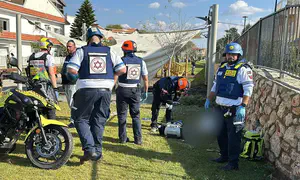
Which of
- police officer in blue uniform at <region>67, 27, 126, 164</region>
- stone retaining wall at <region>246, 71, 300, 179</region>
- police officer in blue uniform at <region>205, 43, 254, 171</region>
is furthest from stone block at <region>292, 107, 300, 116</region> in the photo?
police officer in blue uniform at <region>67, 27, 126, 164</region>

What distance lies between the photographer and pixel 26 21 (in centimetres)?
3556

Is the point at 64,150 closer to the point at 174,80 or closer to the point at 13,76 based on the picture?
the point at 13,76

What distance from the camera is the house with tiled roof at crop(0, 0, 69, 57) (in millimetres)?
31419

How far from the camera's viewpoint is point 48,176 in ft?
11.6

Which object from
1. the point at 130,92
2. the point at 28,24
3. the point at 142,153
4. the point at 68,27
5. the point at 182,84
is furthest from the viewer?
the point at 68,27

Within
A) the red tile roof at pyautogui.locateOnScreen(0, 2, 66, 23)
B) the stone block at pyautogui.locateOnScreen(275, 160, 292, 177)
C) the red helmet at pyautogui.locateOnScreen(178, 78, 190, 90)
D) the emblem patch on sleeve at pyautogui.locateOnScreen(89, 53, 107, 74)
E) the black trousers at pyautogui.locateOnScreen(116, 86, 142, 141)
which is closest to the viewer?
the stone block at pyautogui.locateOnScreen(275, 160, 292, 177)

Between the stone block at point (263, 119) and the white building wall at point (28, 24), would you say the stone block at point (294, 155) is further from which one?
the white building wall at point (28, 24)

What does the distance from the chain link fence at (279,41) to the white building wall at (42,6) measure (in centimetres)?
3540

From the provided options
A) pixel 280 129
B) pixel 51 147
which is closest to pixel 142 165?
pixel 51 147

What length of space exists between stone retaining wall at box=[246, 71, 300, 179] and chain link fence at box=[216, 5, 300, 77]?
40 centimetres

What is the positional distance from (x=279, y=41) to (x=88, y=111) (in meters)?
3.76

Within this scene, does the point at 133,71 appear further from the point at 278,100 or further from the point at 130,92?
the point at 278,100

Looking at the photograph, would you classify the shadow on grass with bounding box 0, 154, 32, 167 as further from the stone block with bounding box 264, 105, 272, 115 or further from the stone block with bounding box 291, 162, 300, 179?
the stone block with bounding box 264, 105, 272, 115

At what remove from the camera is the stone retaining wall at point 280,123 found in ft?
11.4
